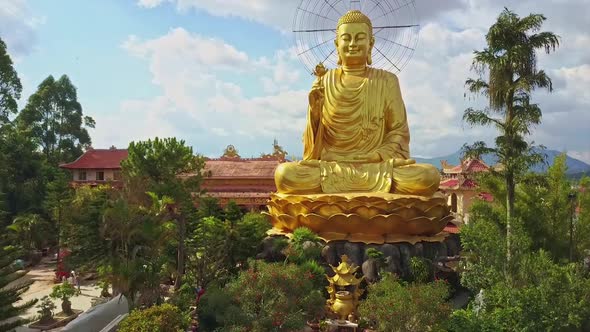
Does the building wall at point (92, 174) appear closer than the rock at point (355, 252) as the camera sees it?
No

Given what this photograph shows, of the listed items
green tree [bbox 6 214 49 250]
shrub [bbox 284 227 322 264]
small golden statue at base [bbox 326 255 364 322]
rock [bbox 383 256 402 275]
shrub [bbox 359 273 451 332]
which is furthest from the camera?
green tree [bbox 6 214 49 250]

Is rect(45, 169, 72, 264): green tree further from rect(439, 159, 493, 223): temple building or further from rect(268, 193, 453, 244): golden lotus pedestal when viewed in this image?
rect(439, 159, 493, 223): temple building

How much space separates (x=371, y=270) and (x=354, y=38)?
17.7 feet

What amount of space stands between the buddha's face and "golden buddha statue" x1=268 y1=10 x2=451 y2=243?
0.02m

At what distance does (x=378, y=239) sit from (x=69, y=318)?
5935mm

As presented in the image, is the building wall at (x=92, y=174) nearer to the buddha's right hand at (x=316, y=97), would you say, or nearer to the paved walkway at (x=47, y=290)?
the paved walkway at (x=47, y=290)

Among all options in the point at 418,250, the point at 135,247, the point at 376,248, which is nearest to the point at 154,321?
the point at 135,247

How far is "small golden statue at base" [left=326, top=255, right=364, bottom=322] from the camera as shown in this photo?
7770 mm

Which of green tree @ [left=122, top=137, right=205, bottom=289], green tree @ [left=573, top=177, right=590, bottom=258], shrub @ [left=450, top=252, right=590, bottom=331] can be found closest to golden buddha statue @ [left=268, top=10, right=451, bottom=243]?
green tree @ [left=573, top=177, right=590, bottom=258]

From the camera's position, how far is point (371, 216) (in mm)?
9461

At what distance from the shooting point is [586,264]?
8.71 m

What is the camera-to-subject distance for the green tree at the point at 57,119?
25364mm

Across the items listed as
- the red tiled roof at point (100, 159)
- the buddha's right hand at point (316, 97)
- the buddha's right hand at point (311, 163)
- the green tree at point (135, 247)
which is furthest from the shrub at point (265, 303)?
the red tiled roof at point (100, 159)

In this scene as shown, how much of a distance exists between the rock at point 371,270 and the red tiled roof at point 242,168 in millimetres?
10304
